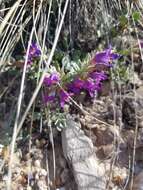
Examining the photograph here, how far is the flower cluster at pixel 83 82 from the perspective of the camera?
152 centimetres

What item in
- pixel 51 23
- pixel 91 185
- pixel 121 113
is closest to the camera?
pixel 91 185

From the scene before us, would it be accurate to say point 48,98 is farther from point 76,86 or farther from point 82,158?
point 82,158

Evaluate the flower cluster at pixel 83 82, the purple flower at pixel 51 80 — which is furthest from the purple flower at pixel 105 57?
the purple flower at pixel 51 80

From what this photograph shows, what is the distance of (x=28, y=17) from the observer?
5.24ft

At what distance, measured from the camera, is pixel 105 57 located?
5.24 ft

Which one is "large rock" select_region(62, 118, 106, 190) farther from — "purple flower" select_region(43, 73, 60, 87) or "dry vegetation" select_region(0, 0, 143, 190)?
"purple flower" select_region(43, 73, 60, 87)

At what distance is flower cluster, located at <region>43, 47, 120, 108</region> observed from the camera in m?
1.52

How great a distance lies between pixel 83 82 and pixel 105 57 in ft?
0.39

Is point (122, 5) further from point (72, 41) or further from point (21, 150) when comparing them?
point (21, 150)

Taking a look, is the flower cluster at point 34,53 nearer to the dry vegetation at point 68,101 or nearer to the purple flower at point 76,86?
the dry vegetation at point 68,101

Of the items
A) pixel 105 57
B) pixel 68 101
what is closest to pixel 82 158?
pixel 68 101

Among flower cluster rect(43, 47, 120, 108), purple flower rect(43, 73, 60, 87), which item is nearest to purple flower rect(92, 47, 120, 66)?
flower cluster rect(43, 47, 120, 108)

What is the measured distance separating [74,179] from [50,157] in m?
0.12

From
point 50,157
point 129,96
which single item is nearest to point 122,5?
point 129,96
